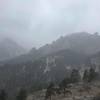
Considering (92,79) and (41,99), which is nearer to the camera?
(41,99)

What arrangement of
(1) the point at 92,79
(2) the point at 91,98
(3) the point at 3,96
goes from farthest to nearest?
(1) the point at 92,79 < (3) the point at 3,96 < (2) the point at 91,98

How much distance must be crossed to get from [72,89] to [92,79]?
90.3ft

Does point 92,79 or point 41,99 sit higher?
point 92,79

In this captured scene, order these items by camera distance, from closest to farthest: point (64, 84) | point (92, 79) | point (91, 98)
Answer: point (91, 98) → point (64, 84) → point (92, 79)

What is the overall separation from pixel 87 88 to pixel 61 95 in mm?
17176

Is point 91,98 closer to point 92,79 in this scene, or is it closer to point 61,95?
point 61,95

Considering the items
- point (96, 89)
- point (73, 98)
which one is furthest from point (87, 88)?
point (73, 98)

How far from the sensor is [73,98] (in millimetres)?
130375

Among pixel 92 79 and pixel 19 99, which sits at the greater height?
pixel 92 79

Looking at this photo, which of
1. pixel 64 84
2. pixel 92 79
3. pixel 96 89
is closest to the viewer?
pixel 96 89

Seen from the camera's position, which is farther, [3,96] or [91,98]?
[3,96]

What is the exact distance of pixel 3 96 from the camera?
140500 mm

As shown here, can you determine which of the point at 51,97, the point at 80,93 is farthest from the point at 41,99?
the point at 80,93

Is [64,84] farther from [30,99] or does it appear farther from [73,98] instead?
[73,98]
